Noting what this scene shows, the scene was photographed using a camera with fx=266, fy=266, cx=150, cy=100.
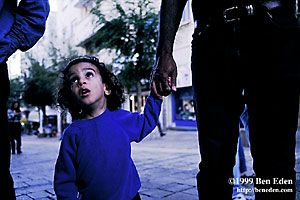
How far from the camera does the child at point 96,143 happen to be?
156 centimetres

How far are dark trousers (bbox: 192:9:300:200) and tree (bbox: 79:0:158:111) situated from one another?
8.33 metres

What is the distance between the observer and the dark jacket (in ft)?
5.83

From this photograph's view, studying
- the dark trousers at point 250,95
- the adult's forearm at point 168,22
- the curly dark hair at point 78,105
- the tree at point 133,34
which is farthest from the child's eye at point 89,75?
the tree at point 133,34

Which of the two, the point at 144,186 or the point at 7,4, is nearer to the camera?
the point at 7,4

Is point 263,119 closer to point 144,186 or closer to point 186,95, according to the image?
point 144,186

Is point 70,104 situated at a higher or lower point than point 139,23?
lower

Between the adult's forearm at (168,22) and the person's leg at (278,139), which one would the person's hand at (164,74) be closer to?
the adult's forearm at (168,22)

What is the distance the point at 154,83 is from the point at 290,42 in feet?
2.43

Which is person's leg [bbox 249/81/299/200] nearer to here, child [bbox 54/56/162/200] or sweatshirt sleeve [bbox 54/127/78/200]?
child [bbox 54/56/162/200]

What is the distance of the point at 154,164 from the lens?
490cm

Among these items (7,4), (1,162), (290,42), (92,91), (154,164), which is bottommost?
(154,164)

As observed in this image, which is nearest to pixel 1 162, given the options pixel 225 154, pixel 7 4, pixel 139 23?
pixel 7 4

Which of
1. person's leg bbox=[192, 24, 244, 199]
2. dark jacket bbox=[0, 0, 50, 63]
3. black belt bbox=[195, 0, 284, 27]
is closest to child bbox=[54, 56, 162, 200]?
dark jacket bbox=[0, 0, 50, 63]

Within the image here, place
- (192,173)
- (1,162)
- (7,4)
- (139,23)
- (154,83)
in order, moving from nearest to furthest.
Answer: (154,83), (1,162), (7,4), (192,173), (139,23)
